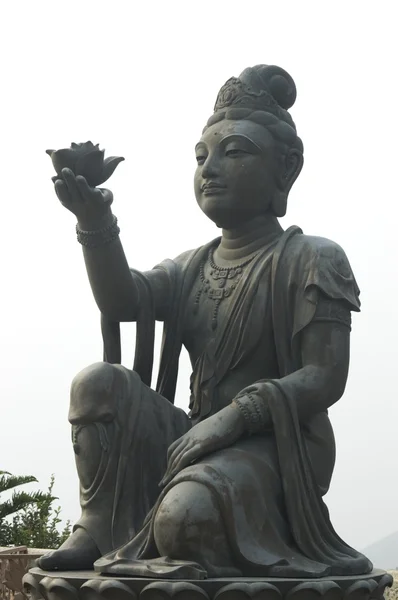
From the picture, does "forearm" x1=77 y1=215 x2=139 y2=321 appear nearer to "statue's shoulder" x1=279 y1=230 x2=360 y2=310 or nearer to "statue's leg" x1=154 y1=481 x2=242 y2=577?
"statue's shoulder" x1=279 y1=230 x2=360 y2=310

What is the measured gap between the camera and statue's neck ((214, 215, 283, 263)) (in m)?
5.60

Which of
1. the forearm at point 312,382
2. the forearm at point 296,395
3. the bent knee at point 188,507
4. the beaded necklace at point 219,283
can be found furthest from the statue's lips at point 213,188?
the bent knee at point 188,507

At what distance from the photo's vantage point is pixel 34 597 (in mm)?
4734

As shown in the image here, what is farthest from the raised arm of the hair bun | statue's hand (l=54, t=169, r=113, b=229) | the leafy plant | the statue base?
the leafy plant

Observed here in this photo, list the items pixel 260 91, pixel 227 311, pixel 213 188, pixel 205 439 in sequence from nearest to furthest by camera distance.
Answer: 1. pixel 205 439
2. pixel 227 311
3. pixel 213 188
4. pixel 260 91

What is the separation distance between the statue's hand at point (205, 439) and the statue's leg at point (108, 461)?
0.68 ft

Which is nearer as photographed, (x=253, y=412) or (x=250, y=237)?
(x=253, y=412)

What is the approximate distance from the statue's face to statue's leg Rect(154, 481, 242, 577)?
1677mm

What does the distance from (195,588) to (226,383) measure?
1.35m

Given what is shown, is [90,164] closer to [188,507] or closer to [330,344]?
[330,344]

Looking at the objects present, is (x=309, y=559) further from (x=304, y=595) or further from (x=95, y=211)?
(x=95, y=211)

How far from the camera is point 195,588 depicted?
4.21m

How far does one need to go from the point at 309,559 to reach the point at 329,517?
1.21ft

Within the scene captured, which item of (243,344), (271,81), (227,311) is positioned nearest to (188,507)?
(243,344)
